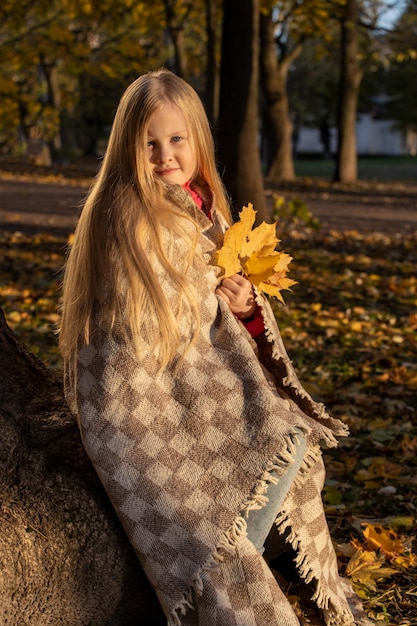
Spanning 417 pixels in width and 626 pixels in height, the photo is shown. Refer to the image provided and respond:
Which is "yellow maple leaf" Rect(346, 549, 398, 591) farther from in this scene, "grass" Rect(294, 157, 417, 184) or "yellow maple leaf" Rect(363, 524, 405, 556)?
"grass" Rect(294, 157, 417, 184)

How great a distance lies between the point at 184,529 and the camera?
2.38 meters

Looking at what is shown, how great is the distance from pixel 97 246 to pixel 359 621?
1.41m

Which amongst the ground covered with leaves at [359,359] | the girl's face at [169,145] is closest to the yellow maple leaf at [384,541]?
the ground covered with leaves at [359,359]

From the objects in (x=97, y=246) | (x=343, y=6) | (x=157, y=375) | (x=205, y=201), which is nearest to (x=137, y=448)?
(x=157, y=375)

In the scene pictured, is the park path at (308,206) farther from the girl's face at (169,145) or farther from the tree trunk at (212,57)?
the girl's face at (169,145)

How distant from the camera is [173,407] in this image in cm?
242

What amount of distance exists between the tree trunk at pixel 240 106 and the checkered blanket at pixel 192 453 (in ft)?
19.7

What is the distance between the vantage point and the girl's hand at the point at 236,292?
2.60 meters

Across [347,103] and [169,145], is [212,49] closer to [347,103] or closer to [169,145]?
[347,103]

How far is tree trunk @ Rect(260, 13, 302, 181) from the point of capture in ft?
63.7

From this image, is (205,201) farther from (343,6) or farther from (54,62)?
(54,62)

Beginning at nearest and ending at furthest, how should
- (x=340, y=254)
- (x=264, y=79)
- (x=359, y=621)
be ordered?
(x=359, y=621) < (x=340, y=254) < (x=264, y=79)

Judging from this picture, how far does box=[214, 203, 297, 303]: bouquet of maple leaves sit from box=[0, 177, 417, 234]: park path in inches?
291

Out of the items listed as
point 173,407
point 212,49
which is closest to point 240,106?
point 173,407
